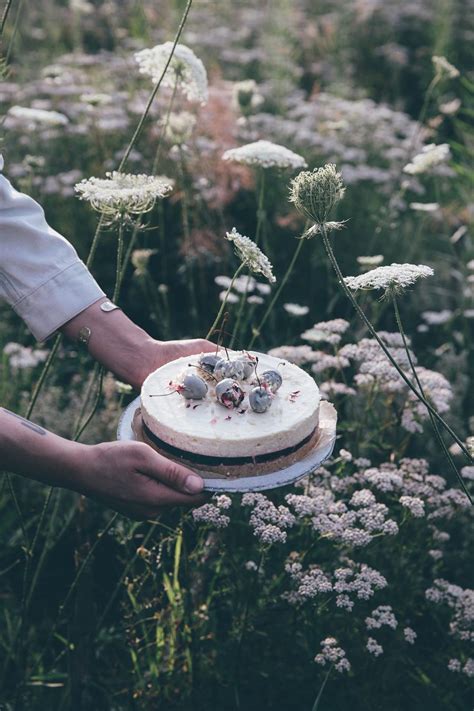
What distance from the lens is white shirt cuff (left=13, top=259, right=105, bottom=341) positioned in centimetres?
203

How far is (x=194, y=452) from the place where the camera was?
1.71 meters

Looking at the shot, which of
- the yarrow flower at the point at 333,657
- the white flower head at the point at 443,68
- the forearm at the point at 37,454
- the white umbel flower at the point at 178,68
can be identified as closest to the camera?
the forearm at the point at 37,454

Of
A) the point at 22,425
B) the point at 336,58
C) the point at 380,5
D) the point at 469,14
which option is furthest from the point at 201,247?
the point at 469,14

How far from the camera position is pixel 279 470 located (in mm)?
1739

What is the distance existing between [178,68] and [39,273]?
0.85 metres

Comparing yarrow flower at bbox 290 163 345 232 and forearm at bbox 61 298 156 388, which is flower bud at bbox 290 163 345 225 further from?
forearm at bbox 61 298 156 388

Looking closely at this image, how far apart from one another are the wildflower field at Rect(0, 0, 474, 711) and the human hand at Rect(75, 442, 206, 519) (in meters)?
0.37

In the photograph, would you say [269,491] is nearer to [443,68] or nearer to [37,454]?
[37,454]

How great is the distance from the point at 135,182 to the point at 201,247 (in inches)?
66.8

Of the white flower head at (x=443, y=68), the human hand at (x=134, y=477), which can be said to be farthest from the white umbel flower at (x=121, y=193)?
the white flower head at (x=443, y=68)

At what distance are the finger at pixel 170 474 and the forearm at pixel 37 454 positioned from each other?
132mm

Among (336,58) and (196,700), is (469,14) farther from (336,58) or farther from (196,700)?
(196,700)

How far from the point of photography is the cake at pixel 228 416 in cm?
171

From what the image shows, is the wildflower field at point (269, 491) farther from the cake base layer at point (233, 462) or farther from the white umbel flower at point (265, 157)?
the cake base layer at point (233, 462)
